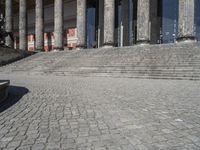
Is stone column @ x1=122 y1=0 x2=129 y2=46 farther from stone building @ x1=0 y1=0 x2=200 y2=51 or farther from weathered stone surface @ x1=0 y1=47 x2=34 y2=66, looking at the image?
weathered stone surface @ x1=0 y1=47 x2=34 y2=66

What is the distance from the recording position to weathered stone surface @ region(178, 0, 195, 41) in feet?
72.7

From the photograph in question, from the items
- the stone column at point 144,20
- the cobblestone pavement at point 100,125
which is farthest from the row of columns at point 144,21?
the cobblestone pavement at point 100,125

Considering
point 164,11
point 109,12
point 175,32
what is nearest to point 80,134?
point 109,12

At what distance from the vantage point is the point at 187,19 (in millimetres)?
22359

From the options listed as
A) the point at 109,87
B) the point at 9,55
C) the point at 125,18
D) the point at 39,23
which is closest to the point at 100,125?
the point at 109,87

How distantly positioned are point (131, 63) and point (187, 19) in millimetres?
6772

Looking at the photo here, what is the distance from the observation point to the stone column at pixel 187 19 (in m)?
22.2

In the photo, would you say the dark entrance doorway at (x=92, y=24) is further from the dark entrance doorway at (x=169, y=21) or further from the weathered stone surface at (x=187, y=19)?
the weathered stone surface at (x=187, y=19)

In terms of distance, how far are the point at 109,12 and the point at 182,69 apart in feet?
→ 44.6

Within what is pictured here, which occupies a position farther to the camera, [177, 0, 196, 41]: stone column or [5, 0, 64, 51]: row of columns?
[5, 0, 64, 51]: row of columns

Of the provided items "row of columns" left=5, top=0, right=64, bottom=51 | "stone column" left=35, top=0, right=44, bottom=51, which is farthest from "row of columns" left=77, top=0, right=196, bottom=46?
"stone column" left=35, top=0, right=44, bottom=51

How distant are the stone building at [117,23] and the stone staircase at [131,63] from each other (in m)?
2.99

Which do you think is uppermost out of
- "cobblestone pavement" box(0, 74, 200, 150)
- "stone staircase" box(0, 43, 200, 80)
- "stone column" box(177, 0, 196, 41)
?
"stone column" box(177, 0, 196, 41)

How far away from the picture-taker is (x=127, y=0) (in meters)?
33.8
